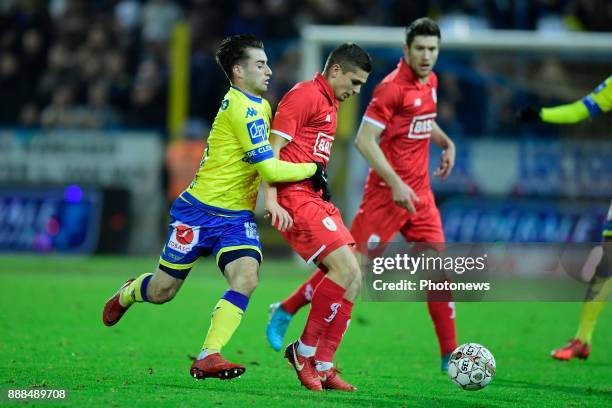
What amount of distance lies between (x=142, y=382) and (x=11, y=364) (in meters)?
1.10

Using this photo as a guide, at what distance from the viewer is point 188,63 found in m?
19.7

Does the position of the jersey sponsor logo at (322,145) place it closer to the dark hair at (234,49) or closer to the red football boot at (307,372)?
the dark hair at (234,49)

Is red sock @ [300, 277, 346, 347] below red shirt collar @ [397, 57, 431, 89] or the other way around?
below

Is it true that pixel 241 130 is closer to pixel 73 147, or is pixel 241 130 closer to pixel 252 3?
pixel 73 147

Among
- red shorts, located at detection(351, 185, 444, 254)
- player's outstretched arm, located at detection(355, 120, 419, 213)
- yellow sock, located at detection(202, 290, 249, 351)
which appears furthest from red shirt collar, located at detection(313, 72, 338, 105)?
yellow sock, located at detection(202, 290, 249, 351)

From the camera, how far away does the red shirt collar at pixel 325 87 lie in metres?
7.13

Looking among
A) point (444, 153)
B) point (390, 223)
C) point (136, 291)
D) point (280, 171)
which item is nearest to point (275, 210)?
point (280, 171)

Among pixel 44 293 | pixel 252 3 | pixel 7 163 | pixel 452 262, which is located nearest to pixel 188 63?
pixel 252 3

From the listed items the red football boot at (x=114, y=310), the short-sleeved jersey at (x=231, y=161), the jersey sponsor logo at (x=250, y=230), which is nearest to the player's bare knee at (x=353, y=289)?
the jersey sponsor logo at (x=250, y=230)

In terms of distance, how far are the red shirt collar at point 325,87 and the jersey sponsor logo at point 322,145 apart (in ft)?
0.77

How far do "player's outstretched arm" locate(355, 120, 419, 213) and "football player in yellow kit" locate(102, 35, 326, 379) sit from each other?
84cm

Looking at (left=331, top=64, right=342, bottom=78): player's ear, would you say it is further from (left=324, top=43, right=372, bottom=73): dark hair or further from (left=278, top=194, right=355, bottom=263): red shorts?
(left=278, top=194, right=355, bottom=263): red shorts

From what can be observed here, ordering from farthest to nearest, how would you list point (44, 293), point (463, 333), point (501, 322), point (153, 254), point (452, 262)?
point (153, 254)
point (44, 293)
point (501, 322)
point (463, 333)
point (452, 262)

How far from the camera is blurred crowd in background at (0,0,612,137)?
63.0 feet
